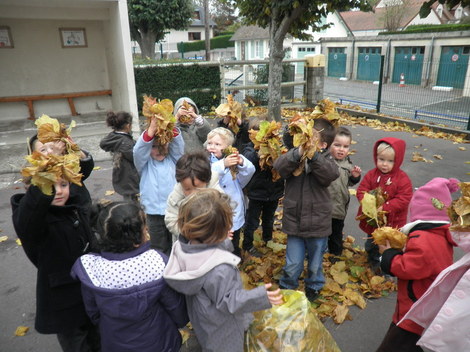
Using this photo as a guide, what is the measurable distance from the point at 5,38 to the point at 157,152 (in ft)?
→ 28.7

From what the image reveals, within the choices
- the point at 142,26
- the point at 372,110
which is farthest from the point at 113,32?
the point at 142,26

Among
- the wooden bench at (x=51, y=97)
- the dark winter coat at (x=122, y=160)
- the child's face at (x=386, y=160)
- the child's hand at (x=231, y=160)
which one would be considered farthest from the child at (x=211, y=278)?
the wooden bench at (x=51, y=97)

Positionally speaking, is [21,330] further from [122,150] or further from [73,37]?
[73,37]

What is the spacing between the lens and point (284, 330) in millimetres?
1986

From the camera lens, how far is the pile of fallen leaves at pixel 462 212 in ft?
5.41

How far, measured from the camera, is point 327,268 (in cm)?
354

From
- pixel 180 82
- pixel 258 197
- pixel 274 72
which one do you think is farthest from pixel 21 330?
pixel 180 82

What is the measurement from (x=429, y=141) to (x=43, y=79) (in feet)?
34.2

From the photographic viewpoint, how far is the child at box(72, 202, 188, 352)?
1.73 metres

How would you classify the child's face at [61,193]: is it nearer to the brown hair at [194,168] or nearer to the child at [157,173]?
the brown hair at [194,168]

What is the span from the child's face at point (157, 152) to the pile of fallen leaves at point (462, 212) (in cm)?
234

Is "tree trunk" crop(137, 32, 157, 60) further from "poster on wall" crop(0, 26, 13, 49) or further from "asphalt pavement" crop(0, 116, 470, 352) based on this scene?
"asphalt pavement" crop(0, 116, 470, 352)

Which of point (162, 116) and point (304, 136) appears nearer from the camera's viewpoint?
point (304, 136)

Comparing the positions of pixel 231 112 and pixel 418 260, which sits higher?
pixel 231 112
